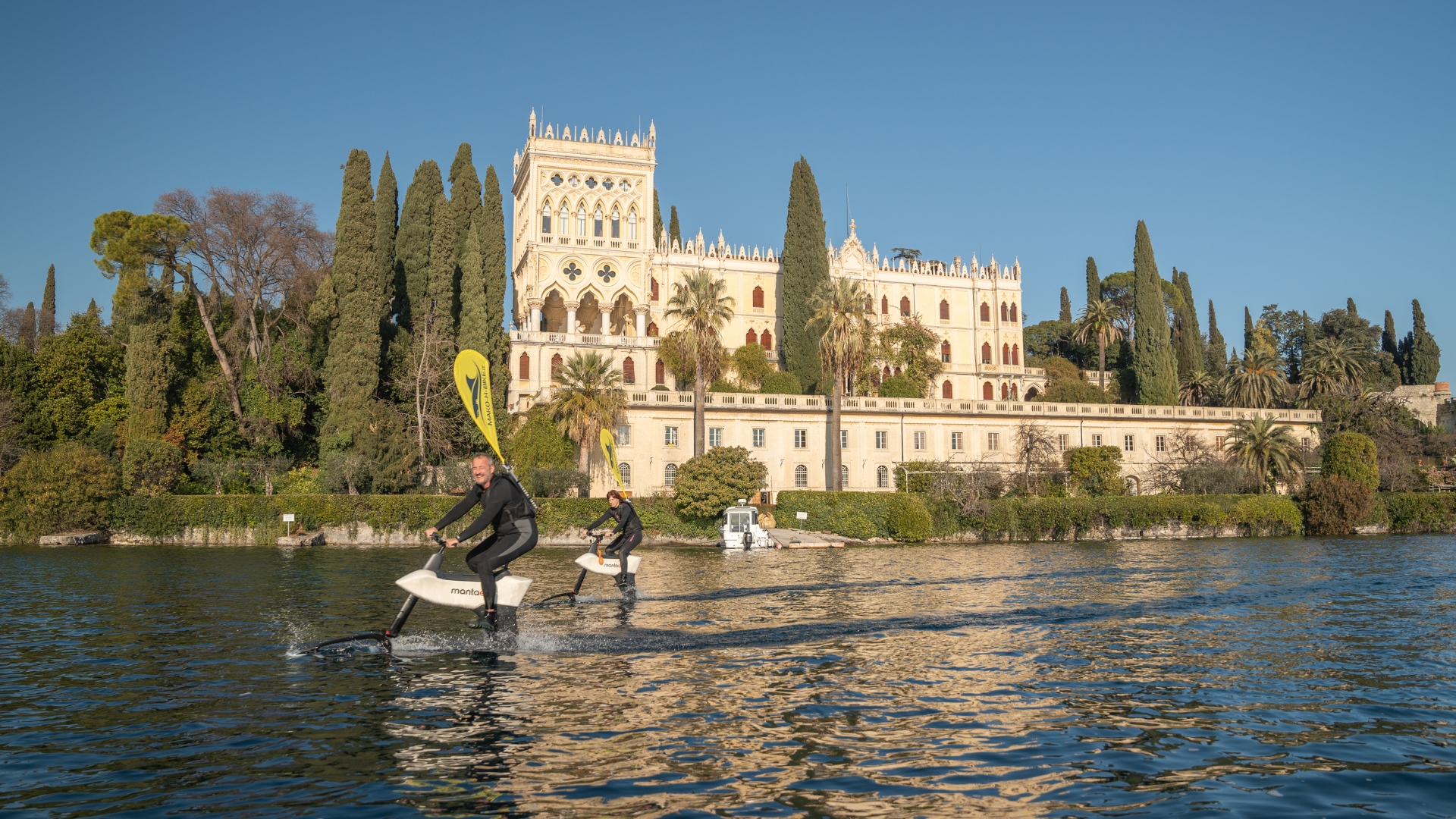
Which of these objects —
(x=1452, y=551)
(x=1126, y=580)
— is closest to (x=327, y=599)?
(x=1126, y=580)

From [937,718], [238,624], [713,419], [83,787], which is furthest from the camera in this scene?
[713,419]

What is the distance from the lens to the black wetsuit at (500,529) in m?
11.7

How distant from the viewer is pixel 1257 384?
68.3 metres

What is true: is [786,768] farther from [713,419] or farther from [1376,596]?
[713,419]

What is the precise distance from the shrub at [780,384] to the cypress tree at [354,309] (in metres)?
23.0

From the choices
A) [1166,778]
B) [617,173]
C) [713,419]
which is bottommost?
[1166,778]

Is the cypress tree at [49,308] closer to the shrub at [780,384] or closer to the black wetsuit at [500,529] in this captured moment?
the shrub at [780,384]

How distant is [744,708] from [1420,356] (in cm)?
9685

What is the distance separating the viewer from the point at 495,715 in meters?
9.21

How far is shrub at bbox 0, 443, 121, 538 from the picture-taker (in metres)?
39.8

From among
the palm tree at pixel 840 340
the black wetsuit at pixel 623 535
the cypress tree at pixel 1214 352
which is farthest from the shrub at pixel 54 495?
the cypress tree at pixel 1214 352

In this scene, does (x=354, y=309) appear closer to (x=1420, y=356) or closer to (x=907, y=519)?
(x=907, y=519)

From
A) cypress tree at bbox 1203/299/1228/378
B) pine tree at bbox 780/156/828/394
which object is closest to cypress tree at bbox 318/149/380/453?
pine tree at bbox 780/156/828/394

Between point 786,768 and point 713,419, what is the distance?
152 feet
